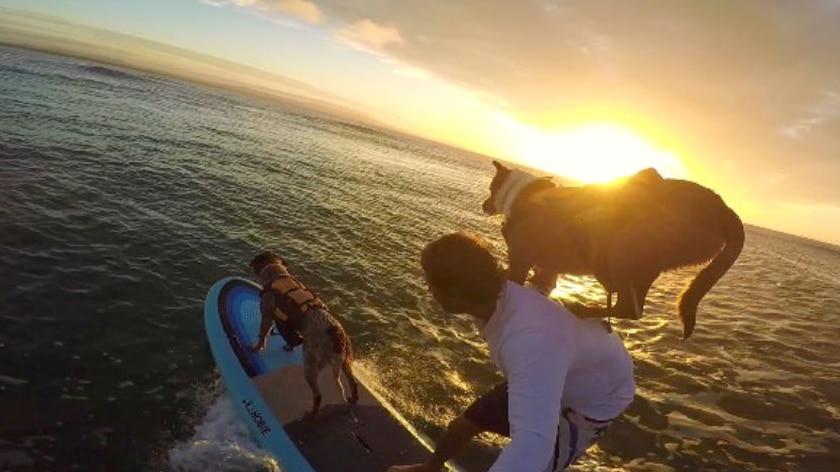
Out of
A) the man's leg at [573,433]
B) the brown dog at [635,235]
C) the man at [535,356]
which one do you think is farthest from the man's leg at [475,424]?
the brown dog at [635,235]

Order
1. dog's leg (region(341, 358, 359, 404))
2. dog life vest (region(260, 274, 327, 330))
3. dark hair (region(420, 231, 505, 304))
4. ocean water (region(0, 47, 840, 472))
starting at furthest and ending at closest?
ocean water (region(0, 47, 840, 472)), dog life vest (region(260, 274, 327, 330)), dog's leg (region(341, 358, 359, 404)), dark hair (region(420, 231, 505, 304))

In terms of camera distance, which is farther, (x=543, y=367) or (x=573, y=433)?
(x=573, y=433)

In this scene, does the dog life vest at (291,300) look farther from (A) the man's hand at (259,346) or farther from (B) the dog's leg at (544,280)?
(B) the dog's leg at (544,280)

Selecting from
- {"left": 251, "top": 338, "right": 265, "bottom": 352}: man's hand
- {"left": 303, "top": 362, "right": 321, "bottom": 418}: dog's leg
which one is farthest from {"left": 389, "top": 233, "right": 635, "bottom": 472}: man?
{"left": 251, "top": 338, "right": 265, "bottom": 352}: man's hand

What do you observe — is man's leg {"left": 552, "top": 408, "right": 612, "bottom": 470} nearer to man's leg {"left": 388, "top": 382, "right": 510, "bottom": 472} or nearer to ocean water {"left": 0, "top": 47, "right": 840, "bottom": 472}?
man's leg {"left": 388, "top": 382, "right": 510, "bottom": 472}

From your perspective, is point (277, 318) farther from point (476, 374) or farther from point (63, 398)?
point (476, 374)

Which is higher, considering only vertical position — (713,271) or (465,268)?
(713,271)

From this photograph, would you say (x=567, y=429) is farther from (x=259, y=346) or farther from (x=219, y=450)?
(x=259, y=346)

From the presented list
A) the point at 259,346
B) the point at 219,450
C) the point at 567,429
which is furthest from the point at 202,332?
the point at 567,429
